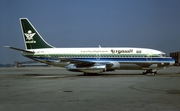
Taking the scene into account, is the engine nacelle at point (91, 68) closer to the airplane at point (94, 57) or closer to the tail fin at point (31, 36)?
the airplane at point (94, 57)

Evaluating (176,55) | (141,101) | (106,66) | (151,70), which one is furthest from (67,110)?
(176,55)

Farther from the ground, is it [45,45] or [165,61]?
[45,45]

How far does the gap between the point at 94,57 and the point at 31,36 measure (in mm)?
8709

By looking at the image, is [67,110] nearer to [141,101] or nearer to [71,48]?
[141,101]

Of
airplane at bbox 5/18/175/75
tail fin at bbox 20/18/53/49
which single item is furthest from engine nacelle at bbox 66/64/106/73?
tail fin at bbox 20/18/53/49

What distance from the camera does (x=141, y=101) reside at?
9617mm

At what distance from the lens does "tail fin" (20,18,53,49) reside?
104 feet

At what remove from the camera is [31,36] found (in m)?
32.0

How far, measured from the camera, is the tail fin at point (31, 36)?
1252 inches

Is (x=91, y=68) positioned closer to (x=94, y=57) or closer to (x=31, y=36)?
(x=94, y=57)

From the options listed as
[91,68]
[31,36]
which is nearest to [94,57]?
[91,68]

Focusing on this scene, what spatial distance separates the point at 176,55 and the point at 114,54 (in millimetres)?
79568

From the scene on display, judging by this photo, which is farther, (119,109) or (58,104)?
(58,104)

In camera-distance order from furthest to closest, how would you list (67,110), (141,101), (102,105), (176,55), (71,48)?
(176,55)
(71,48)
(141,101)
(102,105)
(67,110)
